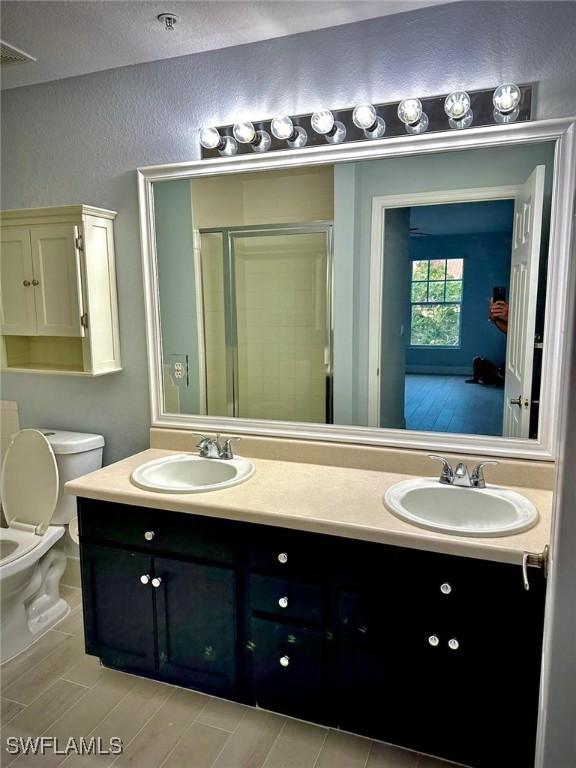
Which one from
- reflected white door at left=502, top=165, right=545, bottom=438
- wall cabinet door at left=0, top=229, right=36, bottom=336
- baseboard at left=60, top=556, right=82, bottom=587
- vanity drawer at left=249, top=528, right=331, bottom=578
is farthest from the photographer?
baseboard at left=60, top=556, right=82, bottom=587

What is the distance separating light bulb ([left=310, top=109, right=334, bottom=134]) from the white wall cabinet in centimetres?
98

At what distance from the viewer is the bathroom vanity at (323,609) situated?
1.48 metres

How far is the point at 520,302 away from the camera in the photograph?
1837 millimetres

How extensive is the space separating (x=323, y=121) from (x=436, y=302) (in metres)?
0.78

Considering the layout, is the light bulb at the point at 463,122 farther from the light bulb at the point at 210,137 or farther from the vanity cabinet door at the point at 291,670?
the vanity cabinet door at the point at 291,670

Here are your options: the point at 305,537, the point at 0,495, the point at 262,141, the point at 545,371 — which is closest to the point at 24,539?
the point at 0,495

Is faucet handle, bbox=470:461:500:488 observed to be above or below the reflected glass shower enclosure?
below

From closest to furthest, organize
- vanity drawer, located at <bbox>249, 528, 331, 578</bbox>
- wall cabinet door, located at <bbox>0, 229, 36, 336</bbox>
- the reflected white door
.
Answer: vanity drawer, located at <bbox>249, 528, 331, 578</bbox> → the reflected white door → wall cabinet door, located at <bbox>0, 229, 36, 336</bbox>

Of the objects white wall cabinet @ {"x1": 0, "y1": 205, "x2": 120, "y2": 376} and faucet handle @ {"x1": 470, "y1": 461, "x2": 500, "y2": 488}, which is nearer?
faucet handle @ {"x1": 470, "y1": 461, "x2": 500, "y2": 488}

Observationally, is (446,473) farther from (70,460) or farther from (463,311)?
(70,460)

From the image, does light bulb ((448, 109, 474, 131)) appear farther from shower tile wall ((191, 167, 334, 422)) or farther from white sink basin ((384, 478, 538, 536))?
white sink basin ((384, 478, 538, 536))

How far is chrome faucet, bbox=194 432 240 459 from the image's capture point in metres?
2.17

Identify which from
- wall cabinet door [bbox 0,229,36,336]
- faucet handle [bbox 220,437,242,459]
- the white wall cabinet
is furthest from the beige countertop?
wall cabinet door [bbox 0,229,36,336]

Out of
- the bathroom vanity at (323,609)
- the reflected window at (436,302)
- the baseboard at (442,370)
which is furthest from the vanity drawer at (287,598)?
the reflected window at (436,302)
